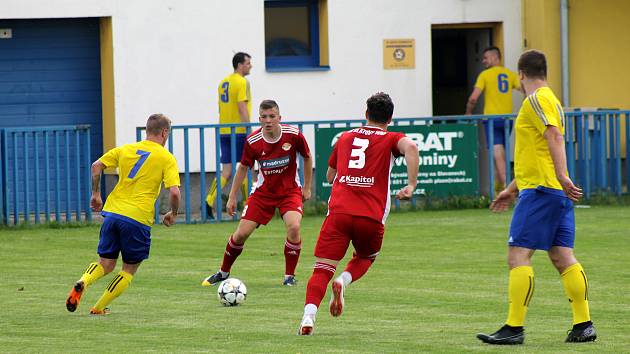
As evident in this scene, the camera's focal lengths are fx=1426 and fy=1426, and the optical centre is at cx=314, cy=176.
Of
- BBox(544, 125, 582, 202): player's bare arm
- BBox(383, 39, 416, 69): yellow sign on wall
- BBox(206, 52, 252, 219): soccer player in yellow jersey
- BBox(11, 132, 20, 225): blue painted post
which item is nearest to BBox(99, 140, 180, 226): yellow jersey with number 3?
BBox(544, 125, 582, 202): player's bare arm

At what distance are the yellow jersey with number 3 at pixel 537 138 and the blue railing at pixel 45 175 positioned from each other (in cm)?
1078

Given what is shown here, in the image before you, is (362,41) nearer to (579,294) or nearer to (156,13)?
(156,13)

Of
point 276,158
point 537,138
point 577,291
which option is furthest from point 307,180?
point 577,291

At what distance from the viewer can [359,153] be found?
10.3 metres

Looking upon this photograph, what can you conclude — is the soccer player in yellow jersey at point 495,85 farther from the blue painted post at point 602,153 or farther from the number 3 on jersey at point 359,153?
the number 3 on jersey at point 359,153

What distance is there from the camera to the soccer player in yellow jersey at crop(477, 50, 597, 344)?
9.45m

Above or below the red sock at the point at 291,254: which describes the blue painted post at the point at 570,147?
above

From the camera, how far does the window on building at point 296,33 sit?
23.5 m

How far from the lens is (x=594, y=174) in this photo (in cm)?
2181

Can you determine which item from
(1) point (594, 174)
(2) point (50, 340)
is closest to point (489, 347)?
(2) point (50, 340)

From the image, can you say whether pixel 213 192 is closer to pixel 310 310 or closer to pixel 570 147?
pixel 570 147

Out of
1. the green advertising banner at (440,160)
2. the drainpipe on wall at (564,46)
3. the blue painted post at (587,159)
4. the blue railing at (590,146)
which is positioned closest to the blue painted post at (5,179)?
the blue railing at (590,146)

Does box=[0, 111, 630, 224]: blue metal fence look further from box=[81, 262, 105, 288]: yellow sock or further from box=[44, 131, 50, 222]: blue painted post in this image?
box=[81, 262, 105, 288]: yellow sock

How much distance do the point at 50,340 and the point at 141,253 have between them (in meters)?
1.89
